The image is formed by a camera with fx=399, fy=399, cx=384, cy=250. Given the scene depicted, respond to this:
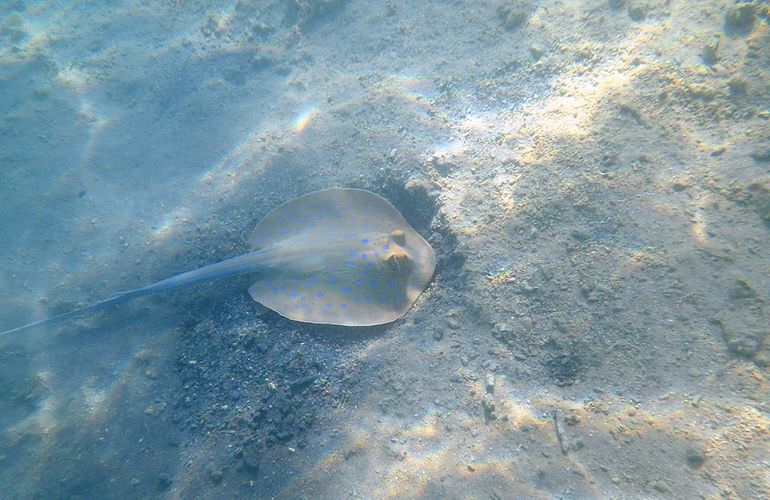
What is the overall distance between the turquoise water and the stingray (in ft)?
0.69

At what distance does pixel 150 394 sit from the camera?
4.21 metres

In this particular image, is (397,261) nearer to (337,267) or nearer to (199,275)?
(337,267)

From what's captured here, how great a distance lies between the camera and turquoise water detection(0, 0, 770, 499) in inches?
118

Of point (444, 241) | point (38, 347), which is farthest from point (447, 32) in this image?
point (38, 347)

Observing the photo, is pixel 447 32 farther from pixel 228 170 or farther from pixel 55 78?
pixel 55 78

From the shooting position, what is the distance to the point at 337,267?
4.34 metres

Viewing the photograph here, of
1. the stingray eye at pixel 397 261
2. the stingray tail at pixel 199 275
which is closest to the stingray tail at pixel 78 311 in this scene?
the stingray tail at pixel 199 275

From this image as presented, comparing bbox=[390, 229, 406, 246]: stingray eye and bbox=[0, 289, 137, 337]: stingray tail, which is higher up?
bbox=[390, 229, 406, 246]: stingray eye

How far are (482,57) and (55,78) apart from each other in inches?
322

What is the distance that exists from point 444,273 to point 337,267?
115 cm

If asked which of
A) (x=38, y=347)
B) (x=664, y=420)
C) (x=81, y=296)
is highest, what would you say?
(x=664, y=420)

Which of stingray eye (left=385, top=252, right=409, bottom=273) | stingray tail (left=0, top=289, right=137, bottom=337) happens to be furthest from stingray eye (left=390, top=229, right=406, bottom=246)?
stingray tail (left=0, top=289, right=137, bottom=337)

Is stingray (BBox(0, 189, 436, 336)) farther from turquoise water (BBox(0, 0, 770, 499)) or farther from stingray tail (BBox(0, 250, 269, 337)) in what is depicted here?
turquoise water (BBox(0, 0, 770, 499))

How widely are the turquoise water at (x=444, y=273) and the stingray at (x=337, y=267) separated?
8.3 inches
